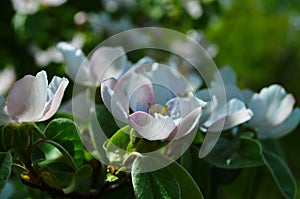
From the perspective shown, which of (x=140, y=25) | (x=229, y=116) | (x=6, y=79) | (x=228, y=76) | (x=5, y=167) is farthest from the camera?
(x=140, y=25)

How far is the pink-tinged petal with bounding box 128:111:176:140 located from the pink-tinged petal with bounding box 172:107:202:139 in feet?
0.03

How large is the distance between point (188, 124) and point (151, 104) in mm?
46

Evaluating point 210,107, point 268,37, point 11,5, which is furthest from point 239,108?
point 268,37

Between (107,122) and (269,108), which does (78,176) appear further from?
(269,108)

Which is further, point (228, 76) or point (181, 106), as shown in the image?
point (228, 76)

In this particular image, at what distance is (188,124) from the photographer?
0.54 meters

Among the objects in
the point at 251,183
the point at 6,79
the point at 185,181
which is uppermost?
the point at 185,181

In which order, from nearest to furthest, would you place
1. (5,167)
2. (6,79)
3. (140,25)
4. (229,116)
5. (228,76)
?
(5,167) < (229,116) < (228,76) < (6,79) < (140,25)

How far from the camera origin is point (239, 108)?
2.00ft

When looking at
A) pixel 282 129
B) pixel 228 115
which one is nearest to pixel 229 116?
pixel 228 115

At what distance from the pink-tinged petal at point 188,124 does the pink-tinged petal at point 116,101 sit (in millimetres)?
47

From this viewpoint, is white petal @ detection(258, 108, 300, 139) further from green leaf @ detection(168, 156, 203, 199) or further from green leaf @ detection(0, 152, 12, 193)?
green leaf @ detection(0, 152, 12, 193)

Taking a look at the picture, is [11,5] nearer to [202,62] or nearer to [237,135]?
[202,62]

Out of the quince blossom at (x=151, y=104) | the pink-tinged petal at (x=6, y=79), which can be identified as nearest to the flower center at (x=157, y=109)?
the quince blossom at (x=151, y=104)
